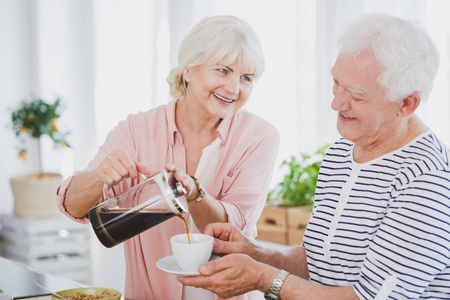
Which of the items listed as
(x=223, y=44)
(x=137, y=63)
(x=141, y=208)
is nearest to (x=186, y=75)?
(x=223, y=44)

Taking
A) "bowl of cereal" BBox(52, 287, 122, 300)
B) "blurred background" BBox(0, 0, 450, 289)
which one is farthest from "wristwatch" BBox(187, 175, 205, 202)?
"blurred background" BBox(0, 0, 450, 289)

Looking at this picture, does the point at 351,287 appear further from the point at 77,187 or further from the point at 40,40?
the point at 40,40

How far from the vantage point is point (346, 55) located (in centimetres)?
154

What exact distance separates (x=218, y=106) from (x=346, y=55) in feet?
2.07

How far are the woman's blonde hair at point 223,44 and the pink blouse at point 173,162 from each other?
24cm

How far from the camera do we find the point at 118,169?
178 cm

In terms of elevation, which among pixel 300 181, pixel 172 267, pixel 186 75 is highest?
pixel 186 75

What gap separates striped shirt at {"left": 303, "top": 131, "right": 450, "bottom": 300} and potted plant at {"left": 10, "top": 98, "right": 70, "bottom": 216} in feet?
10.0

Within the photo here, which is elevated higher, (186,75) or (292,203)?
(186,75)

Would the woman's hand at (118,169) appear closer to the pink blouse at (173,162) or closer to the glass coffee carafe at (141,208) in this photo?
the glass coffee carafe at (141,208)

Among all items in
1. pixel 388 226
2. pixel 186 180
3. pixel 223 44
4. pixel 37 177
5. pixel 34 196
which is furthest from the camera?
pixel 37 177

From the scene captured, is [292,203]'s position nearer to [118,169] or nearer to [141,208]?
[118,169]

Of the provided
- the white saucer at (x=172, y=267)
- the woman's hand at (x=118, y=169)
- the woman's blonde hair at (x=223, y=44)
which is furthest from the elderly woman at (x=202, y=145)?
the white saucer at (x=172, y=267)

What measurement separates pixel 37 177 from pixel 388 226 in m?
3.51
